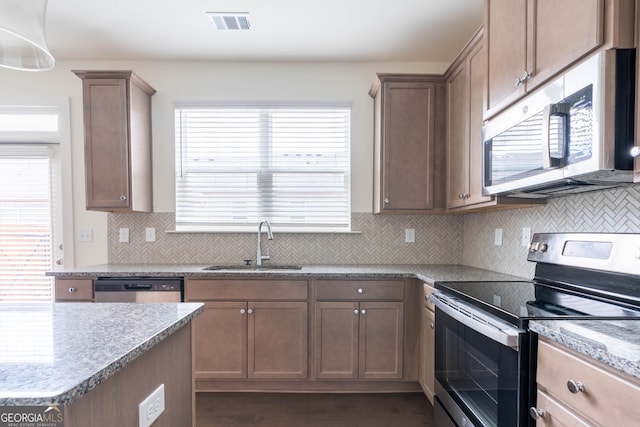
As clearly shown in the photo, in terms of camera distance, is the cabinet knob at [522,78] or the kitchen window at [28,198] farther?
the kitchen window at [28,198]

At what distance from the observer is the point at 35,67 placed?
1.34 metres

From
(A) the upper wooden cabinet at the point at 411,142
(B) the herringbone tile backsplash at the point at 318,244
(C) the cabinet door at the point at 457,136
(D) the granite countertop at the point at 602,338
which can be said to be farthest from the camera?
(B) the herringbone tile backsplash at the point at 318,244

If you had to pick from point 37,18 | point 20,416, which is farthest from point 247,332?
point 37,18

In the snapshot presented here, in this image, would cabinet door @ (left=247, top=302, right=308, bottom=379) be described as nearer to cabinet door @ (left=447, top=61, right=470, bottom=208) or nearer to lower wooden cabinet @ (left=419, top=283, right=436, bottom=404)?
lower wooden cabinet @ (left=419, top=283, right=436, bottom=404)

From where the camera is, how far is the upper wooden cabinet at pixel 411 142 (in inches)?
102

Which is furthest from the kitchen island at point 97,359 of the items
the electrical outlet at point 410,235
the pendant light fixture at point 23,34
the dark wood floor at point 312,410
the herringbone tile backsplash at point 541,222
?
the electrical outlet at point 410,235

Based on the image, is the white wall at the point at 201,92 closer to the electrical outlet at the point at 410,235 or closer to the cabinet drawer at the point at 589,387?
the electrical outlet at the point at 410,235

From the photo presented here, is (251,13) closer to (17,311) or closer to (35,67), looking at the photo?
(35,67)

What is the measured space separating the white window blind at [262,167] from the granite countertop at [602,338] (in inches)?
80.5

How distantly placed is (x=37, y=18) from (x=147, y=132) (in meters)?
1.86

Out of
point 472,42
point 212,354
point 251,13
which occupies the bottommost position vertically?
point 212,354

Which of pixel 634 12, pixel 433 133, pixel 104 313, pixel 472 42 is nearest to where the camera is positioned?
pixel 634 12

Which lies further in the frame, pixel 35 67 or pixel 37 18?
pixel 35 67

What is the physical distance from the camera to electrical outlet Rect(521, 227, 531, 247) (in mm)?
2086
